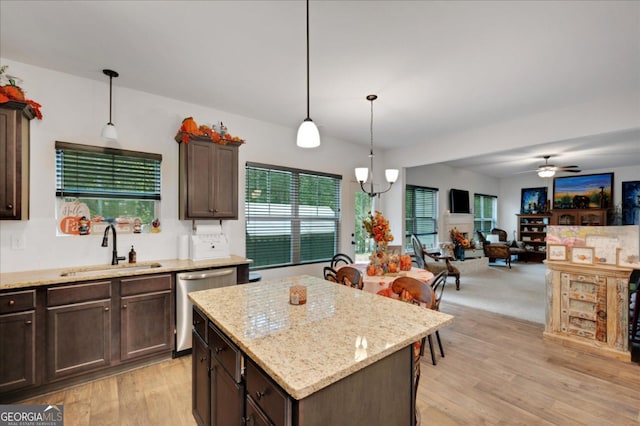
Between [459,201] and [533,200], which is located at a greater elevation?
[533,200]

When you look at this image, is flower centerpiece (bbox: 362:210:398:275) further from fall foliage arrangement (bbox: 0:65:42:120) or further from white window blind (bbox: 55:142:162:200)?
fall foliage arrangement (bbox: 0:65:42:120)

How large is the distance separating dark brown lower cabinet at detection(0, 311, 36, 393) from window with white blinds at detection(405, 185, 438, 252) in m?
6.22

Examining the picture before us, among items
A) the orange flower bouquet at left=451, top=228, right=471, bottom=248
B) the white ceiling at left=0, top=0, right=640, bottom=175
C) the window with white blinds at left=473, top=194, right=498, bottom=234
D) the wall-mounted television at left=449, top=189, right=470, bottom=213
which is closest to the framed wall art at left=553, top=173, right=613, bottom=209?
the window with white blinds at left=473, top=194, right=498, bottom=234

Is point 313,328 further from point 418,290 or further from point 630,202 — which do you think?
point 630,202

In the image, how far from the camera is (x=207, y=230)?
346cm

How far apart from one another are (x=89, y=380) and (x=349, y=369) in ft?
9.32

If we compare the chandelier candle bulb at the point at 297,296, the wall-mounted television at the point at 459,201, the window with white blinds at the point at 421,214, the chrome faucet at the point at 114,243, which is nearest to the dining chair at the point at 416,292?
the chandelier candle bulb at the point at 297,296

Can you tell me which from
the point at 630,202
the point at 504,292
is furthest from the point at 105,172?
the point at 630,202

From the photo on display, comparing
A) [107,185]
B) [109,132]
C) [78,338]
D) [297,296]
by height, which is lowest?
[78,338]

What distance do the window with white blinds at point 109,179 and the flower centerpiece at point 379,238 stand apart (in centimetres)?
254

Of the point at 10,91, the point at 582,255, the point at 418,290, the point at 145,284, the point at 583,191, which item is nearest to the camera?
the point at 418,290

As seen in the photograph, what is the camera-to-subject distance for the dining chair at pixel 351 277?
2.57m

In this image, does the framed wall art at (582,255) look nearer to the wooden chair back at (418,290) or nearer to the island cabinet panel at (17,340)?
the wooden chair back at (418,290)

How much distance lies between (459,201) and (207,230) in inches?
279
